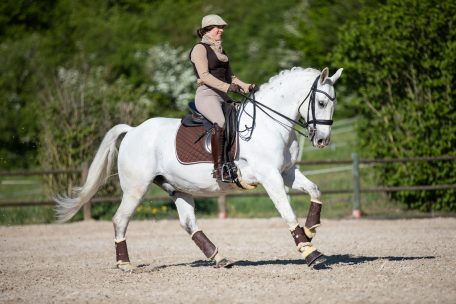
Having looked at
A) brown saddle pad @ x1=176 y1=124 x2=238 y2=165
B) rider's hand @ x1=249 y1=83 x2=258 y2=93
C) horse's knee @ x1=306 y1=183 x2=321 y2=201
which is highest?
rider's hand @ x1=249 y1=83 x2=258 y2=93

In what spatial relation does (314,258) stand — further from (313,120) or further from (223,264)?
(313,120)

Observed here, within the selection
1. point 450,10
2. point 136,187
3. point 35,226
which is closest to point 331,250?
point 136,187

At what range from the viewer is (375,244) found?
454 inches

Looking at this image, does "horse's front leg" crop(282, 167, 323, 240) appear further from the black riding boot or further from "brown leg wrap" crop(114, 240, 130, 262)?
"brown leg wrap" crop(114, 240, 130, 262)

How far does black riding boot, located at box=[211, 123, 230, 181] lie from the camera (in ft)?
28.4

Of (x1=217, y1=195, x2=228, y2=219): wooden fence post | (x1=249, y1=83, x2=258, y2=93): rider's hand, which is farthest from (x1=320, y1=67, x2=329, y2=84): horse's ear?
(x1=217, y1=195, x2=228, y2=219): wooden fence post

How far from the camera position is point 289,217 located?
842 centimetres

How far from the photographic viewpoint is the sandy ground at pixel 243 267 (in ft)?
22.8

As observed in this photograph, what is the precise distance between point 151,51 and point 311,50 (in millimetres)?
8112

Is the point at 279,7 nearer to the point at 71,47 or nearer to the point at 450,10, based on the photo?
the point at 71,47

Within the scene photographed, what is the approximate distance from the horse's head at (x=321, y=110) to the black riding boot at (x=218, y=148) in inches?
40.4

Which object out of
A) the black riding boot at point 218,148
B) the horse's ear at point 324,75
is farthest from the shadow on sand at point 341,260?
the horse's ear at point 324,75

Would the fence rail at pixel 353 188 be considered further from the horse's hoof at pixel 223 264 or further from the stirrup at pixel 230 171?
the stirrup at pixel 230 171

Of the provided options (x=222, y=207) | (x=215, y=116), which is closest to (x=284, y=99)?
(x=215, y=116)
